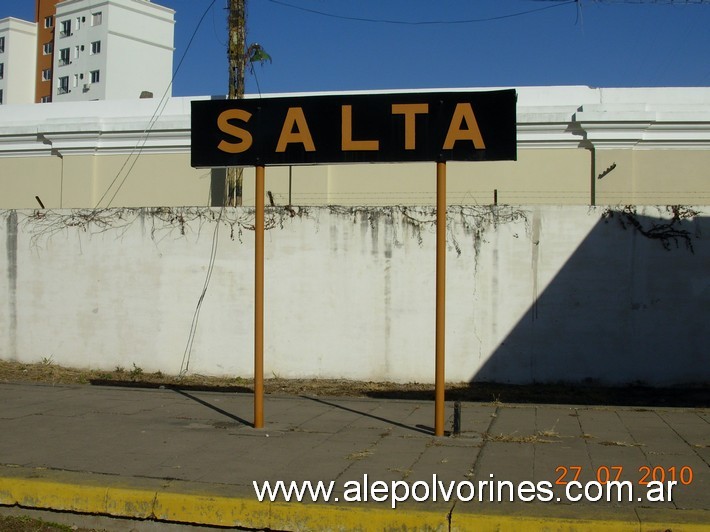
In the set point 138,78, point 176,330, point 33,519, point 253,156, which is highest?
point 138,78

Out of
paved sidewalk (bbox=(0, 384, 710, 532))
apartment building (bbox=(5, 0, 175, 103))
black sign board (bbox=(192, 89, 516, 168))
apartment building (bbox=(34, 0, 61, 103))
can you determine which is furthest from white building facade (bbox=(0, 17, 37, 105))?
paved sidewalk (bbox=(0, 384, 710, 532))

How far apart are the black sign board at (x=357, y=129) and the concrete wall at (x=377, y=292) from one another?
413 centimetres

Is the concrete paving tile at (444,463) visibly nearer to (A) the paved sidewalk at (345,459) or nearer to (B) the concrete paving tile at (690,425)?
(A) the paved sidewalk at (345,459)

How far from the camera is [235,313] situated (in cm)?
1232

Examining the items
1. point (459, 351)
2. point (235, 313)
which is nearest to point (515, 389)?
point (459, 351)

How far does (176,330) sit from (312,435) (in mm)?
5283

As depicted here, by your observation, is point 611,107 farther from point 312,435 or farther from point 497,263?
point 312,435

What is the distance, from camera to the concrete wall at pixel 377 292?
449 inches

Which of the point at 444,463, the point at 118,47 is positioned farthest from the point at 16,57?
the point at 444,463

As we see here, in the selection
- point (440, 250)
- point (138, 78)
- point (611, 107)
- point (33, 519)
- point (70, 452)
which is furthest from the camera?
point (138, 78)

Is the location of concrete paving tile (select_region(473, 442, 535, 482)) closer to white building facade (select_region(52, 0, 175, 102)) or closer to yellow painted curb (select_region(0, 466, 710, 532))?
yellow painted curb (select_region(0, 466, 710, 532))

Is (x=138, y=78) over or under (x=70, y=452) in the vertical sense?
over

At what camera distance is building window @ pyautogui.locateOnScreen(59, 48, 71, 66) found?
A: 2682 inches

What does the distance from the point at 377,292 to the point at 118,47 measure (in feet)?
192
